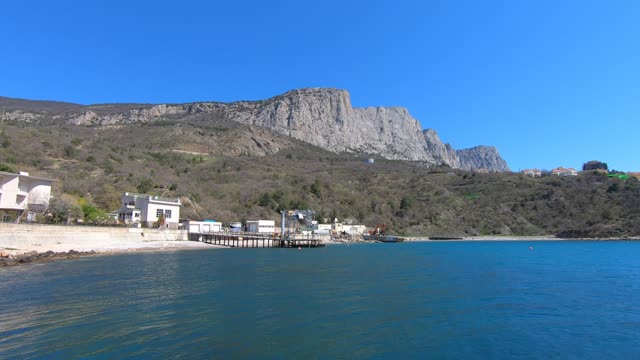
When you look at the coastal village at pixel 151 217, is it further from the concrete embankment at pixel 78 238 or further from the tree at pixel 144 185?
the tree at pixel 144 185

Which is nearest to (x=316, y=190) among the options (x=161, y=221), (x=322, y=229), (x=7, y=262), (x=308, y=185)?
(x=308, y=185)

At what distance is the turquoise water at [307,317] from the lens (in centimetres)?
1355

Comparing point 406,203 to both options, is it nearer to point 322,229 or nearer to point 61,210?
point 322,229

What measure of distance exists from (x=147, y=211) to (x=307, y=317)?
6113 cm

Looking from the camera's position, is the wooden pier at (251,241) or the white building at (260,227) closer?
the wooden pier at (251,241)

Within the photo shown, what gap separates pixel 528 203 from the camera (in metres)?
145

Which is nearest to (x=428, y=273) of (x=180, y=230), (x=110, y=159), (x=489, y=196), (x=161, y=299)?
(x=161, y=299)

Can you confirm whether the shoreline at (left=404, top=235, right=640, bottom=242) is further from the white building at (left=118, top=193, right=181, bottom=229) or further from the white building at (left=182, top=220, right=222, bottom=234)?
the white building at (left=118, top=193, right=181, bottom=229)

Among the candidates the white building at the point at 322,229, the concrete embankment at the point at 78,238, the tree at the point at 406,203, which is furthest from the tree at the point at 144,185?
the tree at the point at 406,203

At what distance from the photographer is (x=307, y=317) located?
59.1ft

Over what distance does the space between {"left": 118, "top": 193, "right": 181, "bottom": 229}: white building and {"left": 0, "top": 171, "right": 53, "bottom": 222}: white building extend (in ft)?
43.9

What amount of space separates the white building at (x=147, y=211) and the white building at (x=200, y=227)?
2336 millimetres

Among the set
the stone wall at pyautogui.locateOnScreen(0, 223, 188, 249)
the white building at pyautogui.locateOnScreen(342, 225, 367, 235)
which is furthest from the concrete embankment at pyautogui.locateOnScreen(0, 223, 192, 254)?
the white building at pyautogui.locateOnScreen(342, 225, 367, 235)

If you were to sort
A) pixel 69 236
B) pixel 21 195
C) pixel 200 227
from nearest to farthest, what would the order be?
pixel 69 236 < pixel 21 195 < pixel 200 227
